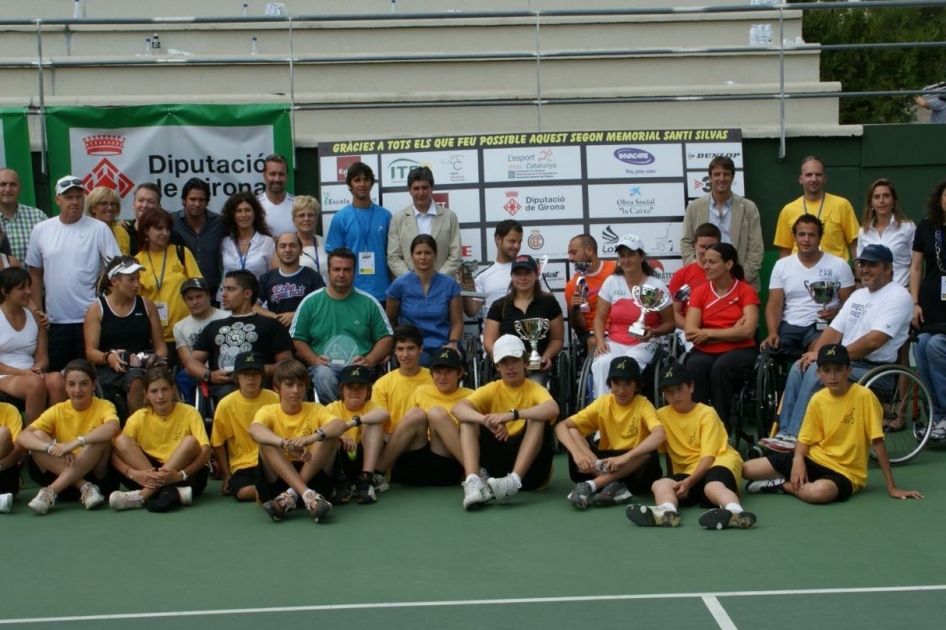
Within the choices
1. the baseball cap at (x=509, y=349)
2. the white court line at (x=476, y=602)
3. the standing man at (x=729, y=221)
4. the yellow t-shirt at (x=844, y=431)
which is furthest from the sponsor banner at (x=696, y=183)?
the white court line at (x=476, y=602)

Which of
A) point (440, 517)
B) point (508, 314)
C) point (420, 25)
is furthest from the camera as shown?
point (420, 25)

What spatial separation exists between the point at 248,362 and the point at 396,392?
1.03m

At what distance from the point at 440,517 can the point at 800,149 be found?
6.17 m

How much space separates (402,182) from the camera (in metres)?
12.0

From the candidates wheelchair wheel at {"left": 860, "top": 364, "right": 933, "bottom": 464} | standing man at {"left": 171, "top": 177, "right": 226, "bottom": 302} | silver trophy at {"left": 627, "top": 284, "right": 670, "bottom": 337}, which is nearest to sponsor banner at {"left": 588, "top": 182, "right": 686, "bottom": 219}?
silver trophy at {"left": 627, "top": 284, "right": 670, "bottom": 337}

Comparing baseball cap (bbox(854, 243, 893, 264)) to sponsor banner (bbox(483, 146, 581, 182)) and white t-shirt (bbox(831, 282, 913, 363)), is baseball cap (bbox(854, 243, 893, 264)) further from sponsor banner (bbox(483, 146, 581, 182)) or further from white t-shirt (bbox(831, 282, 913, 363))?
sponsor banner (bbox(483, 146, 581, 182))

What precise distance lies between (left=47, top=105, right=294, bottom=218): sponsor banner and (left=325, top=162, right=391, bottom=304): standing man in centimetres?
120

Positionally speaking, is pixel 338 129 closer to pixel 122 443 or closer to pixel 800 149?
pixel 800 149

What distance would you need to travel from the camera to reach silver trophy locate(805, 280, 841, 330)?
9891 mm

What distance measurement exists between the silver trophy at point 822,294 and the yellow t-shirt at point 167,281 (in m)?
4.53

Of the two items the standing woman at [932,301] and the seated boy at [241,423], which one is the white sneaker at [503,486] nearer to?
the seated boy at [241,423]

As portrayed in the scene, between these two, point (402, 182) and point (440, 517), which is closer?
point (440, 517)

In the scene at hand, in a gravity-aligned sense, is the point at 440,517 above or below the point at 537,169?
below

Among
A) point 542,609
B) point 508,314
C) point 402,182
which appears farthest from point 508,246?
point 542,609
